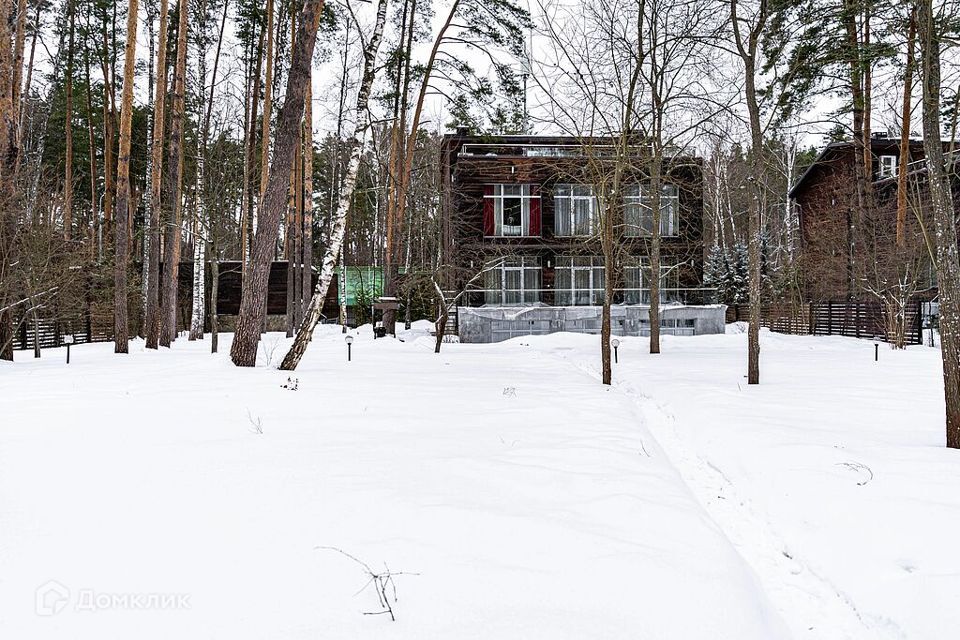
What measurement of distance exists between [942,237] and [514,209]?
1940 centimetres

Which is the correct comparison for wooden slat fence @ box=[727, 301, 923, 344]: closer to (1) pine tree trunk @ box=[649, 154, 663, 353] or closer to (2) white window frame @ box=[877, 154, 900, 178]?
(2) white window frame @ box=[877, 154, 900, 178]

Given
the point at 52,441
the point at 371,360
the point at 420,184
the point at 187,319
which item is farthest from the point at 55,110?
the point at 52,441

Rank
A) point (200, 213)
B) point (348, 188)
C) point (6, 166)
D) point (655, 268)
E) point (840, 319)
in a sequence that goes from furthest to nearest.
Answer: point (840, 319), point (200, 213), point (655, 268), point (6, 166), point (348, 188)

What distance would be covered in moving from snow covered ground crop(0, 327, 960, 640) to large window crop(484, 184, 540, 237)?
17762 mm

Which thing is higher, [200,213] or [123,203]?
[200,213]

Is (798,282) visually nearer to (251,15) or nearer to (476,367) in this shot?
(476,367)

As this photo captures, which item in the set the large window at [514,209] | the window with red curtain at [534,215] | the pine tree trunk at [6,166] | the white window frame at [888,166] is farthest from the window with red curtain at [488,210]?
the white window frame at [888,166]

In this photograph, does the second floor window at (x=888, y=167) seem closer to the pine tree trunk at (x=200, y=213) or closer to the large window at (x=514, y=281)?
the large window at (x=514, y=281)

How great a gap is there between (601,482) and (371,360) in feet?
28.9

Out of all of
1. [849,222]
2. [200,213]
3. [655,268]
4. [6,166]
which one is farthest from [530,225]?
[6,166]

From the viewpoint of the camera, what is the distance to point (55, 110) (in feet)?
81.3

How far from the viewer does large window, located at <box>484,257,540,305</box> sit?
23.7 metres

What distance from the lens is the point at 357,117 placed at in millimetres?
9414

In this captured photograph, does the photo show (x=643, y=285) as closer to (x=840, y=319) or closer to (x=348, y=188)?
(x=840, y=319)
